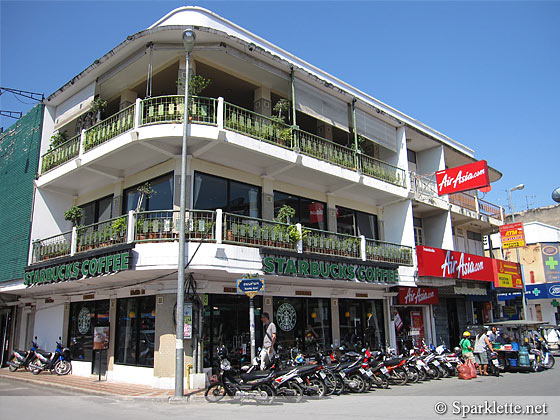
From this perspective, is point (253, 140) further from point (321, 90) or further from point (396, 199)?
point (396, 199)

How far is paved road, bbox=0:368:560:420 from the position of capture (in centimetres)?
921

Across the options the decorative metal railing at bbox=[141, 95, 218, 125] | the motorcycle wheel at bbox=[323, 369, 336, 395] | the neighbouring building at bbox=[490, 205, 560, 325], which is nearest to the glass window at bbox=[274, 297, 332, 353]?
the motorcycle wheel at bbox=[323, 369, 336, 395]

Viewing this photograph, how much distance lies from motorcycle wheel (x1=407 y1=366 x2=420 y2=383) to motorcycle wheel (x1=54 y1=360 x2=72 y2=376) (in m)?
12.2

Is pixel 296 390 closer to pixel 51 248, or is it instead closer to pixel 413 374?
pixel 413 374

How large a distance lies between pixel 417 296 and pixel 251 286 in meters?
11.2

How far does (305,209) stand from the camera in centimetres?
1823

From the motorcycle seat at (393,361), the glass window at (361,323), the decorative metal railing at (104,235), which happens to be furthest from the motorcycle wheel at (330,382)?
the decorative metal railing at (104,235)

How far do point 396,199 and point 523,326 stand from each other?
7.41 meters

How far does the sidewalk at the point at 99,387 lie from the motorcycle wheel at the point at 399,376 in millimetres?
5940

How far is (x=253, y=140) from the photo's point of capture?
14.7 metres

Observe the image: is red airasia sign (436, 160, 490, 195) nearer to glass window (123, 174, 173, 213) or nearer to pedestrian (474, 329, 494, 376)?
pedestrian (474, 329, 494, 376)

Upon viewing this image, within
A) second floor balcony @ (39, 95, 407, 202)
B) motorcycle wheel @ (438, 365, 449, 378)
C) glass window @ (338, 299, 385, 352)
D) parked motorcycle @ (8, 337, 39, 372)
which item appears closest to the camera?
second floor balcony @ (39, 95, 407, 202)

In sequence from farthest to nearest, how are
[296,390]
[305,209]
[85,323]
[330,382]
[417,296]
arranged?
1. [417,296]
2. [305,209]
3. [85,323]
4. [330,382]
5. [296,390]

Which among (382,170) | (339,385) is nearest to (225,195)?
(339,385)
